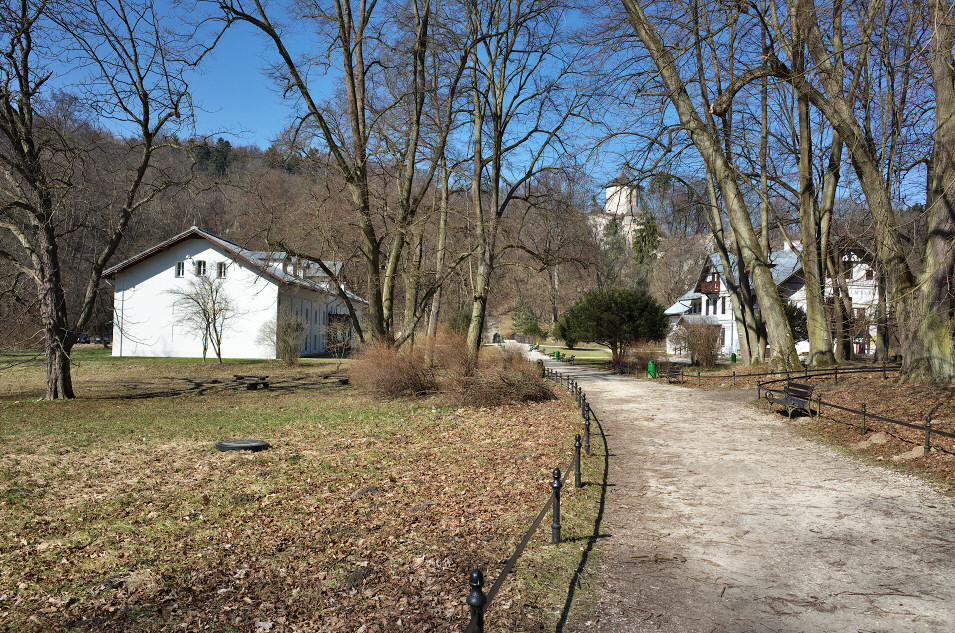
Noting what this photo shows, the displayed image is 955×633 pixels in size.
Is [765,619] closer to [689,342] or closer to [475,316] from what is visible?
[475,316]

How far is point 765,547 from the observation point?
607cm

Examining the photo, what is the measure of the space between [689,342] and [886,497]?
25124 millimetres

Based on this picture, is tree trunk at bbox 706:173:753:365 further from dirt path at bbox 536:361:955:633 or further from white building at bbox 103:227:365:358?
white building at bbox 103:227:365:358

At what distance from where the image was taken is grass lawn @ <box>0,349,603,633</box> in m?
4.96

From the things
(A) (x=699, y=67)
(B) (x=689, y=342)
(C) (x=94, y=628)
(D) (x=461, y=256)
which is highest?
(A) (x=699, y=67)

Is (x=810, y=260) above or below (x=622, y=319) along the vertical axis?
above

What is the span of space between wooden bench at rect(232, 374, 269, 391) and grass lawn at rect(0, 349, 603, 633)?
379 inches

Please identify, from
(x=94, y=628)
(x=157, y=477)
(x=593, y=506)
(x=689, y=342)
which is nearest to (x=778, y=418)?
(x=593, y=506)

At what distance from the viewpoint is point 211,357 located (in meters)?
38.7

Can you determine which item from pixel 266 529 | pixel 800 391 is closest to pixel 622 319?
pixel 800 391

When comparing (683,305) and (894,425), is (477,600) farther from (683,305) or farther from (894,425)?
(683,305)

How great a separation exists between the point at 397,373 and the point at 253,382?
9246 millimetres

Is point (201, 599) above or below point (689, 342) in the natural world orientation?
below

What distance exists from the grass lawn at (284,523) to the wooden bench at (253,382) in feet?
31.6
